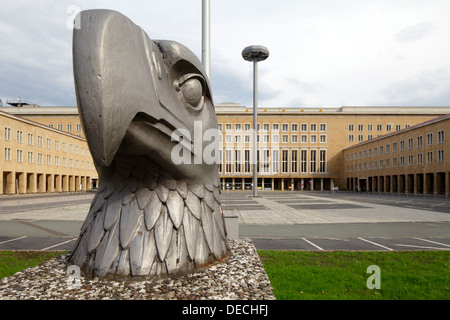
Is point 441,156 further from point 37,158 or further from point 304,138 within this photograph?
point 37,158

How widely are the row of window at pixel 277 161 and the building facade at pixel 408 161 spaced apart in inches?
305

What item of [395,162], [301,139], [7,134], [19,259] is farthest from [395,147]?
[7,134]

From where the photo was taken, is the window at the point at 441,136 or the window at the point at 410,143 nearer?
the window at the point at 441,136

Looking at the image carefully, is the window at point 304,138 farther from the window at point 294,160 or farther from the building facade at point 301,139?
the window at point 294,160

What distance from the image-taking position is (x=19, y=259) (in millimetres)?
5039

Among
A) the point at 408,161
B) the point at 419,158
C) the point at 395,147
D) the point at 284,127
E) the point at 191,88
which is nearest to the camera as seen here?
the point at 191,88

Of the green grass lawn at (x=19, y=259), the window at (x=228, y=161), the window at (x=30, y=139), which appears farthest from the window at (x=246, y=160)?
the green grass lawn at (x=19, y=259)

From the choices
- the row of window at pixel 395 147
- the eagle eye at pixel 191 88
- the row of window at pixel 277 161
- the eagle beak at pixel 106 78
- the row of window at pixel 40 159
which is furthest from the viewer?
the row of window at pixel 277 161

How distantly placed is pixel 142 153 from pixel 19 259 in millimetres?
4386

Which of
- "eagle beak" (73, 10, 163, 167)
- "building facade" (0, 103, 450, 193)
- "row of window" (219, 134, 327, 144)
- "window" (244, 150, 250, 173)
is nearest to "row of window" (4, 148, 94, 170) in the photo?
"building facade" (0, 103, 450, 193)

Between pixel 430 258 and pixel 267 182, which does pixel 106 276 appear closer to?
pixel 430 258

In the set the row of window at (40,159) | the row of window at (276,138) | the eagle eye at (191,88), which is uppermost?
the row of window at (276,138)

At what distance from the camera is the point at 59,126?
64250mm

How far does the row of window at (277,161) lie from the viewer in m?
62.9
